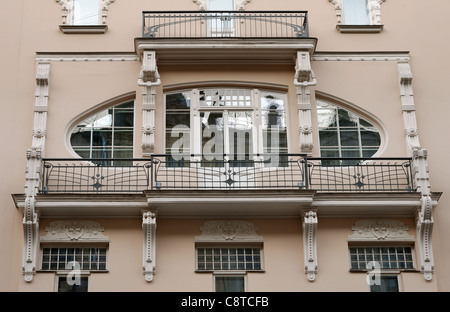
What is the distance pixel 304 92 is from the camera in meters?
19.9

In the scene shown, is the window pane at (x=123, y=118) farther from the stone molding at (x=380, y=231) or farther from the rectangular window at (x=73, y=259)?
the stone molding at (x=380, y=231)

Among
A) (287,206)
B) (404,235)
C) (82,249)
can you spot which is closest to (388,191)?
(404,235)

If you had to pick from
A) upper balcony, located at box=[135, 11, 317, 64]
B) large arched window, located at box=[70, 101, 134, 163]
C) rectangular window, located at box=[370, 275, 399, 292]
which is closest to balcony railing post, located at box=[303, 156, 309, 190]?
rectangular window, located at box=[370, 275, 399, 292]

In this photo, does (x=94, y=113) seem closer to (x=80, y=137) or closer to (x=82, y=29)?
(x=80, y=137)

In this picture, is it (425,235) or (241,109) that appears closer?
(425,235)

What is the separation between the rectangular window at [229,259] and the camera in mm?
18547

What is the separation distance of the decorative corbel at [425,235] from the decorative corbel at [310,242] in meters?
2.22

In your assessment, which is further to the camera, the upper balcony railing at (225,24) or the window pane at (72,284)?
the upper balcony railing at (225,24)

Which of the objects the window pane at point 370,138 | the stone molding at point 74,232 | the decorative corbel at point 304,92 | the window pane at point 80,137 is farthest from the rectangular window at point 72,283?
the window pane at point 370,138

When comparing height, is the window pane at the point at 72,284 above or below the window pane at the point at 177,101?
below

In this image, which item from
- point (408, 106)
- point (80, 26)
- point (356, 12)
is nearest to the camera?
point (408, 106)

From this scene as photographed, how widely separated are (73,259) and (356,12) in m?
9.08

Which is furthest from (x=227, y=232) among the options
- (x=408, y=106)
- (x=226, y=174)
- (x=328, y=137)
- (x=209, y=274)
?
(x=408, y=106)

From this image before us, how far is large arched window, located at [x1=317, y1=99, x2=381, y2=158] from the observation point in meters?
19.9
